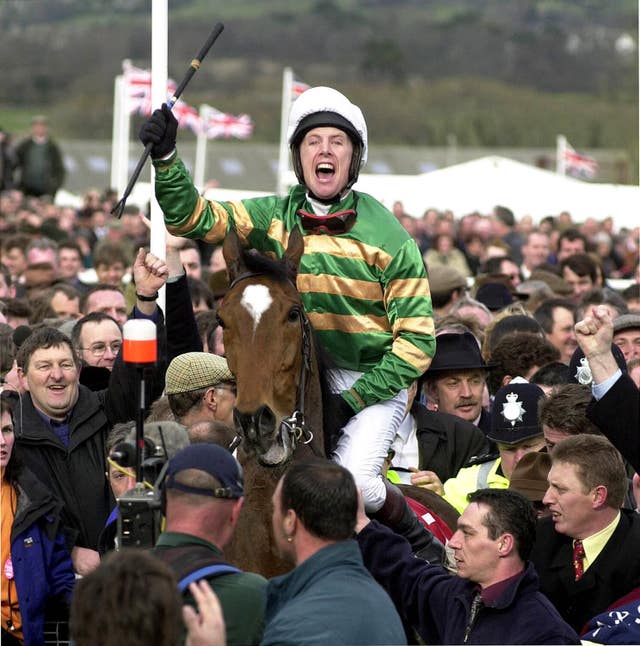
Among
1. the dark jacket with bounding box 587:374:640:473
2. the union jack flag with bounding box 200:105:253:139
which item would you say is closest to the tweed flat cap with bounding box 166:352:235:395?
the dark jacket with bounding box 587:374:640:473

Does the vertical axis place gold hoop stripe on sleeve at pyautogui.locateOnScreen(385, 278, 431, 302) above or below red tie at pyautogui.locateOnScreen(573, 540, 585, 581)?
above

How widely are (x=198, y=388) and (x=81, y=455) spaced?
654mm

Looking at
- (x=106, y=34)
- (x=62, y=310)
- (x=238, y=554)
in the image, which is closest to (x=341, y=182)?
(x=238, y=554)

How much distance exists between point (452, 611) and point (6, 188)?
23.5 m

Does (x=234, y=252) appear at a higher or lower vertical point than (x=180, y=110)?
lower

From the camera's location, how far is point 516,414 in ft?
25.3

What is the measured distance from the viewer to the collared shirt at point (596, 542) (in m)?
6.22

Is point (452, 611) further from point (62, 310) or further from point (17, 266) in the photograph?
point (17, 266)

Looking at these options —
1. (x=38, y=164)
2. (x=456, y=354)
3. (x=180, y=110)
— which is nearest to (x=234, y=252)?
(x=456, y=354)

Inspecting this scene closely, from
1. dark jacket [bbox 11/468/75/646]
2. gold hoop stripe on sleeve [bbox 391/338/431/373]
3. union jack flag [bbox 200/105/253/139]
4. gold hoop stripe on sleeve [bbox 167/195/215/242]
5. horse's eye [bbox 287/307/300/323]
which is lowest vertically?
dark jacket [bbox 11/468/75/646]

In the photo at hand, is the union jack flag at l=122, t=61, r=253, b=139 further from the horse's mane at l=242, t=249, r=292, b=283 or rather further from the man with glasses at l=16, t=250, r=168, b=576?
the horse's mane at l=242, t=249, r=292, b=283

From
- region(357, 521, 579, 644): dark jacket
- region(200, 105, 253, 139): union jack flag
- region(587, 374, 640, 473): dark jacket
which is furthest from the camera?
region(200, 105, 253, 139): union jack flag

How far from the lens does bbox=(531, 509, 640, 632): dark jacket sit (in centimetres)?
614

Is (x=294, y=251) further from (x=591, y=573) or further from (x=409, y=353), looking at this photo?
(x=591, y=573)
